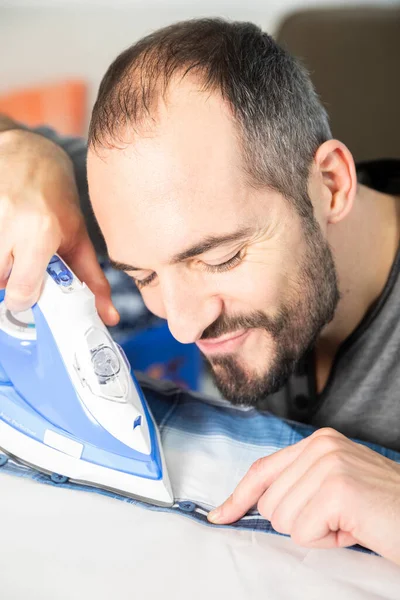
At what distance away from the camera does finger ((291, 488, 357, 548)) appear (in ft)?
3.16

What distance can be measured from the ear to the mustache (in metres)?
0.24

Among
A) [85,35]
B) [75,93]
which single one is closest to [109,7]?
[85,35]

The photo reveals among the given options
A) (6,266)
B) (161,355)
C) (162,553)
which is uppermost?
(6,266)

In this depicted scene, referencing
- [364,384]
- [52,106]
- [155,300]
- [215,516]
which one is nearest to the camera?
[215,516]

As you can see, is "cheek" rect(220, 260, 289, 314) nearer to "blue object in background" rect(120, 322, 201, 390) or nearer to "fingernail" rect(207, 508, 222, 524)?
"fingernail" rect(207, 508, 222, 524)

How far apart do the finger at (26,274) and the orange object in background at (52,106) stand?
2.39 meters

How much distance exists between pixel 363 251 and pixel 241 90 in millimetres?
532

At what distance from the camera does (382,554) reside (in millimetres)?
964

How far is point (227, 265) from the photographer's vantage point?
1.18 m

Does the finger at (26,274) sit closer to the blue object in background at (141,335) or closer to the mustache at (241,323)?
the mustache at (241,323)

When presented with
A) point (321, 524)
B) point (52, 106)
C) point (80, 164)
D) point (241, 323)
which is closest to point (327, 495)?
point (321, 524)

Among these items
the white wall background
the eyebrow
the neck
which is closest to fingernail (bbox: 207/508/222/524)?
the eyebrow

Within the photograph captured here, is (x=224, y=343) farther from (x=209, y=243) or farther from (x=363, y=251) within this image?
(x=363, y=251)

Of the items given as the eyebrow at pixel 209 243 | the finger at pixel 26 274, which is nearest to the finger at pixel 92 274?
the finger at pixel 26 274
